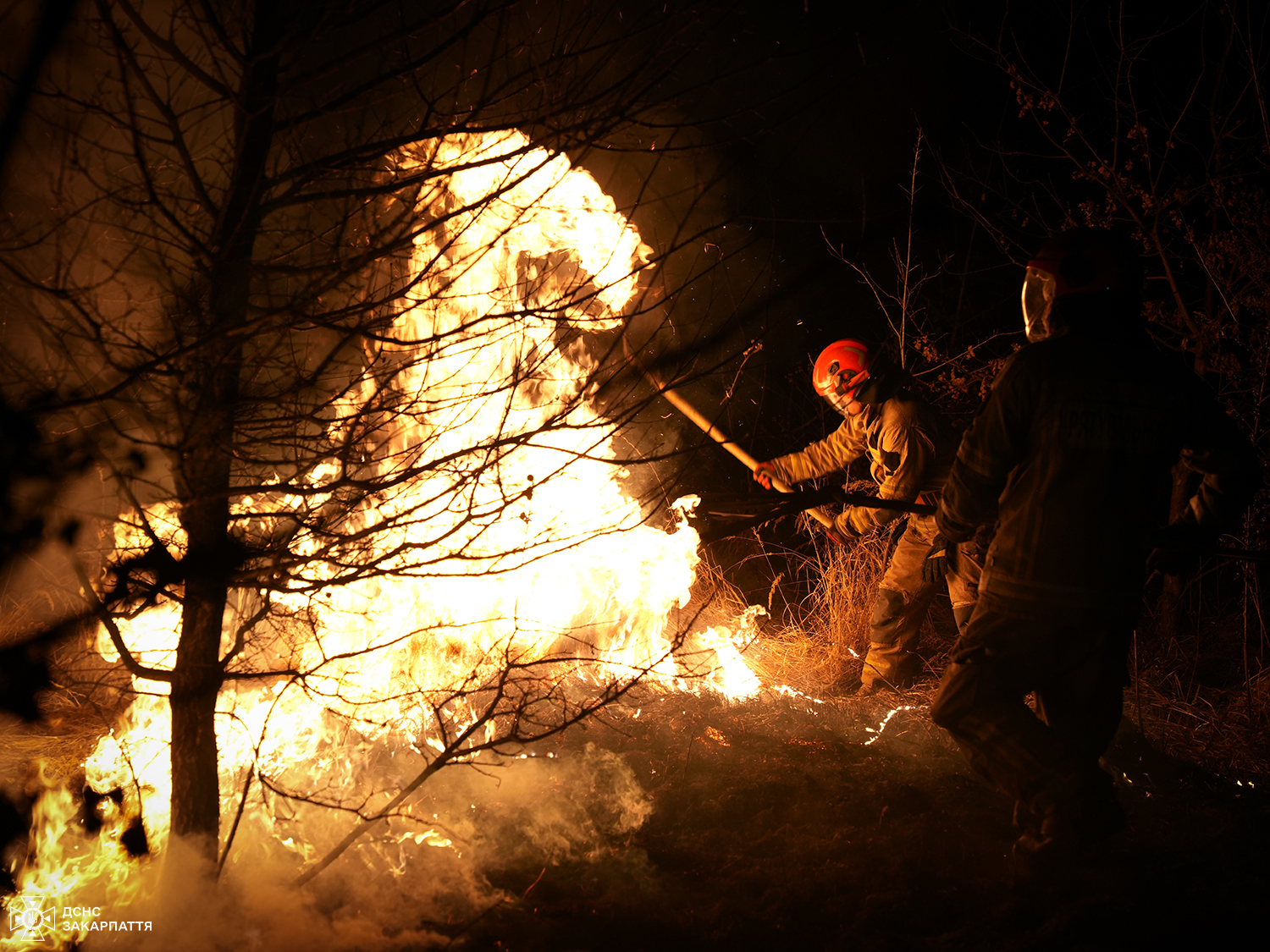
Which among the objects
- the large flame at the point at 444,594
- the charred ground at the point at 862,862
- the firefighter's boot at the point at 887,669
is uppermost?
the large flame at the point at 444,594

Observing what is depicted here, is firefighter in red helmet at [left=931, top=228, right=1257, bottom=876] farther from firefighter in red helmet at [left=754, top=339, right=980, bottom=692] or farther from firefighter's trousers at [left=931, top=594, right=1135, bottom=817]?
firefighter in red helmet at [left=754, top=339, right=980, bottom=692]

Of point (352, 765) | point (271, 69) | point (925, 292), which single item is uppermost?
point (925, 292)

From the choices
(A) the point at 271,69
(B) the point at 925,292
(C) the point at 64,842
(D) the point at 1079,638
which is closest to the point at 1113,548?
(D) the point at 1079,638

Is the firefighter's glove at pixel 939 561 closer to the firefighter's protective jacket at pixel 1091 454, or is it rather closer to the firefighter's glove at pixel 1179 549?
the firefighter's glove at pixel 1179 549

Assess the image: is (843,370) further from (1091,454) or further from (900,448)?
(1091,454)

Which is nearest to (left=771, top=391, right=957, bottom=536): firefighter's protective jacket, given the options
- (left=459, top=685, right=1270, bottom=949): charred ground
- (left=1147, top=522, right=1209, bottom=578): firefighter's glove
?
(left=459, top=685, right=1270, bottom=949): charred ground

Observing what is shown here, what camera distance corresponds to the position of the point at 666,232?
799 centimetres

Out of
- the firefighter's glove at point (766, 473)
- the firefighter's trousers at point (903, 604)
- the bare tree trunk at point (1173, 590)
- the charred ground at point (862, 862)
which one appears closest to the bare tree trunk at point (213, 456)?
the charred ground at point (862, 862)

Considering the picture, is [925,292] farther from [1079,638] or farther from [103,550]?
[103,550]

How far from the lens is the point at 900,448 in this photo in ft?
19.1

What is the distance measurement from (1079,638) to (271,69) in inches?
153

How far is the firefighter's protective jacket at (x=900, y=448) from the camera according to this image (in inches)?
228

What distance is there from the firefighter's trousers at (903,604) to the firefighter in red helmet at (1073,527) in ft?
7.09

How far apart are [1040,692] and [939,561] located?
2341mm
